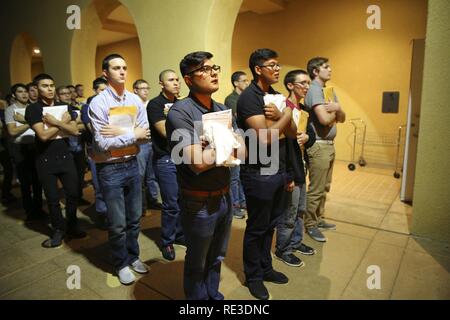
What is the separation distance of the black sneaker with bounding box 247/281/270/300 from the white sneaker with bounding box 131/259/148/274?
1043 millimetres

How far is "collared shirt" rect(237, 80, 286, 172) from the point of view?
2.37 meters

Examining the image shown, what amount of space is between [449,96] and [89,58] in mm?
6933

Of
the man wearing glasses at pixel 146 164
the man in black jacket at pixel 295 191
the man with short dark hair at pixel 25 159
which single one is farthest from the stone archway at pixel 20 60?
the man in black jacket at pixel 295 191

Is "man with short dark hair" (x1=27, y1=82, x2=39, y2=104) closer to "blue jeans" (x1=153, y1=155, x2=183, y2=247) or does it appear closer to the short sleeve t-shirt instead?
the short sleeve t-shirt

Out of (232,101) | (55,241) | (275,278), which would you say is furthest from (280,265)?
(55,241)

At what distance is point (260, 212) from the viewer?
2.52 m

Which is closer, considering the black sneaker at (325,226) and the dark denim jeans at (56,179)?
the dark denim jeans at (56,179)

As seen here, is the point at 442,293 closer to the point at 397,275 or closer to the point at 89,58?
the point at 397,275

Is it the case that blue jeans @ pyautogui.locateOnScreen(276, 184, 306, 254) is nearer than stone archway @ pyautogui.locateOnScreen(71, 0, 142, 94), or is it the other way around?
blue jeans @ pyautogui.locateOnScreen(276, 184, 306, 254)

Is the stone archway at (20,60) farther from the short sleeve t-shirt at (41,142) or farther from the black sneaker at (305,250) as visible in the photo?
the black sneaker at (305,250)

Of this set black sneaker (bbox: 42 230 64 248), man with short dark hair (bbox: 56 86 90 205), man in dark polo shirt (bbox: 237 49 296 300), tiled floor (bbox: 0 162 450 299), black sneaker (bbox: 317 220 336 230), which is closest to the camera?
man in dark polo shirt (bbox: 237 49 296 300)

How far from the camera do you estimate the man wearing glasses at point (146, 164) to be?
458 centimetres

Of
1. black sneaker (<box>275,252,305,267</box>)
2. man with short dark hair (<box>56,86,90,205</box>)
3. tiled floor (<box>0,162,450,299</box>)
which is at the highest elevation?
man with short dark hair (<box>56,86,90,205</box>)

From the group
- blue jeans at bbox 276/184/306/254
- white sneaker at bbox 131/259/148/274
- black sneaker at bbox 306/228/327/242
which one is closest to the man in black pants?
white sneaker at bbox 131/259/148/274
